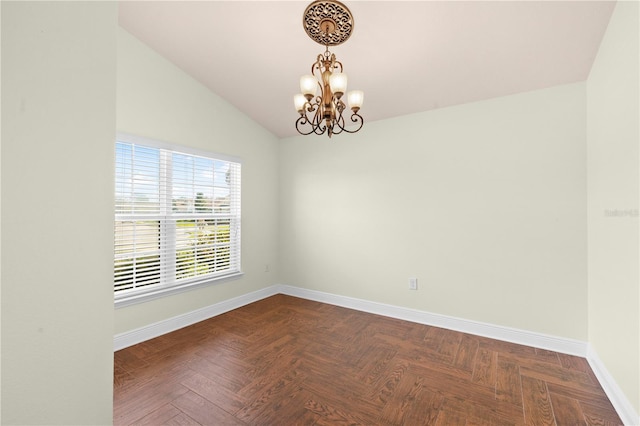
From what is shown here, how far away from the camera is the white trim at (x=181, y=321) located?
2.68 meters

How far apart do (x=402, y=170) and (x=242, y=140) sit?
217 centimetres

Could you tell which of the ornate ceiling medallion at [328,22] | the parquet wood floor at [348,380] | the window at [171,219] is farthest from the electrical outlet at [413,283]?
the ornate ceiling medallion at [328,22]

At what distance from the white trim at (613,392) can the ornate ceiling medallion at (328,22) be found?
3.14 metres

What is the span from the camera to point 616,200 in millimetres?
1924

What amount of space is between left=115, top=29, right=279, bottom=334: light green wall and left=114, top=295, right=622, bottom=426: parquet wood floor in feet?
1.39

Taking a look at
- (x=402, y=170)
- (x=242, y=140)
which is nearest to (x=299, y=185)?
(x=242, y=140)

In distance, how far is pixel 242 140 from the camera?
386 cm

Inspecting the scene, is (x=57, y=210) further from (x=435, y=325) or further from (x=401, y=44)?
(x=435, y=325)

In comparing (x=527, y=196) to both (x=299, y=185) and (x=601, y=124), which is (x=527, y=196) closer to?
(x=601, y=124)

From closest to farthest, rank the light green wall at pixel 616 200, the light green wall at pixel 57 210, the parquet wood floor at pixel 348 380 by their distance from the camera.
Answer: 1. the light green wall at pixel 57 210
2. the light green wall at pixel 616 200
3. the parquet wood floor at pixel 348 380

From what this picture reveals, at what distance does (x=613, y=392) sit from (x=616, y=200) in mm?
1308

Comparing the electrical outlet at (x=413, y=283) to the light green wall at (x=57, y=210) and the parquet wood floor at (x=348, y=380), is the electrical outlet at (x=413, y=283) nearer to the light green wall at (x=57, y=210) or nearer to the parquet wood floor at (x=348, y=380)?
the parquet wood floor at (x=348, y=380)

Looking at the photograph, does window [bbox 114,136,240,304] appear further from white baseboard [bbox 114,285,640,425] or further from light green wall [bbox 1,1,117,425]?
light green wall [bbox 1,1,117,425]

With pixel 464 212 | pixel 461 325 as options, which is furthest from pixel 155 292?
pixel 464 212
